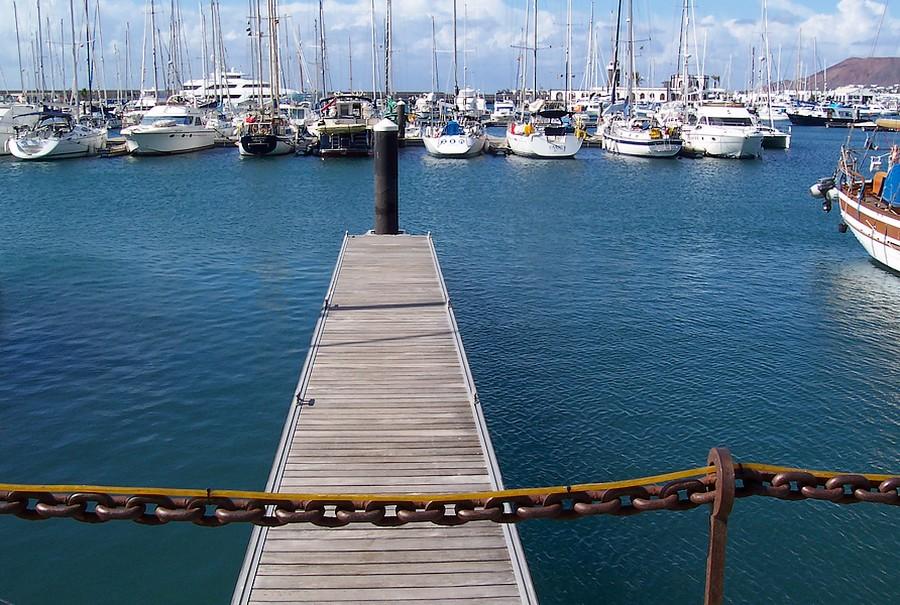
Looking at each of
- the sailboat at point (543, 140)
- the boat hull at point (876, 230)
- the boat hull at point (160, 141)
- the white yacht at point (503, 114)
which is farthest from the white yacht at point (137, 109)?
the boat hull at point (876, 230)

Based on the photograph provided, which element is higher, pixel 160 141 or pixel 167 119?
pixel 167 119

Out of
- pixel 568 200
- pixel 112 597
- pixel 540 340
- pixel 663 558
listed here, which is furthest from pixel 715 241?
pixel 112 597

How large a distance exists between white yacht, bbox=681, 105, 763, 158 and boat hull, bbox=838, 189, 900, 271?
113 ft

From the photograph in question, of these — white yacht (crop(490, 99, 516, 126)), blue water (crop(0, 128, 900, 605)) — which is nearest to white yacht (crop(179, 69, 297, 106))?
white yacht (crop(490, 99, 516, 126))

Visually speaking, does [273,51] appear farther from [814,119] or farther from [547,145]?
[814,119]

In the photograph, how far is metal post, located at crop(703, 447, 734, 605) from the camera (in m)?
3.50

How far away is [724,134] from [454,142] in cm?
2052

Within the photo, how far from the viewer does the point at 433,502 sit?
11.6 ft

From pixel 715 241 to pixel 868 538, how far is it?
21.8m

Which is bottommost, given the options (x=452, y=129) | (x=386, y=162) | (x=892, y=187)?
(x=892, y=187)

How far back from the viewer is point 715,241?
101ft

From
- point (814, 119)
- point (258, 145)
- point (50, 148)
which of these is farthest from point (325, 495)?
point (814, 119)

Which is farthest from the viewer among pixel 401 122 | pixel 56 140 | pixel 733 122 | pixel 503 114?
pixel 503 114

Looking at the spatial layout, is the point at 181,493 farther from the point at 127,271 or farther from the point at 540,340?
the point at 127,271
